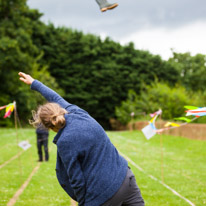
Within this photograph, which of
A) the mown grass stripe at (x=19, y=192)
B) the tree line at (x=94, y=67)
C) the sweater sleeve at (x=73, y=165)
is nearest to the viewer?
the sweater sleeve at (x=73, y=165)

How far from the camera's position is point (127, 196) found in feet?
8.80

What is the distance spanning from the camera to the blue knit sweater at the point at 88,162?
8.40 feet

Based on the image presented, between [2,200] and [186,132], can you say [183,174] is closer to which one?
[2,200]

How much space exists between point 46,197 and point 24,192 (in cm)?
69

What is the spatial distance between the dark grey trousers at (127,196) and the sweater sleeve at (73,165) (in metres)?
0.26

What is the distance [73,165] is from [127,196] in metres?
0.53

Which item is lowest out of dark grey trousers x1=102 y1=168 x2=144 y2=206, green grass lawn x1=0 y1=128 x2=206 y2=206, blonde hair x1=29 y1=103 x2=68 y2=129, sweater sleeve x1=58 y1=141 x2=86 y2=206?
green grass lawn x1=0 y1=128 x2=206 y2=206

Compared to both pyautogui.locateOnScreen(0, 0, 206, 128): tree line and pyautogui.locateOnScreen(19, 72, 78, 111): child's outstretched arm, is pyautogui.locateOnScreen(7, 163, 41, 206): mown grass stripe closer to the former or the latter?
pyautogui.locateOnScreen(19, 72, 78, 111): child's outstretched arm

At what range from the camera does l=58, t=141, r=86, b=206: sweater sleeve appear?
8.38 feet

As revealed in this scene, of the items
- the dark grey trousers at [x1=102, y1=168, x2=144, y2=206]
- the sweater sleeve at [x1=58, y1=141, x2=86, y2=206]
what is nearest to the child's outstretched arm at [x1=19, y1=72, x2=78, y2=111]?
the sweater sleeve at [x1=58, y1=141, x2=86, y2=206]

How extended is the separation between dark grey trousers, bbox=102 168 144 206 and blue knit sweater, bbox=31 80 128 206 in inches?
1.6

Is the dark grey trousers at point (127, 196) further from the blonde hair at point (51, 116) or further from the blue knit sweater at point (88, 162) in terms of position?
the blonde hair at point (51, 116)

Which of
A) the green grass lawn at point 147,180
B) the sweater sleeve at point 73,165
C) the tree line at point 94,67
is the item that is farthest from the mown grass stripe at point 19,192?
the tree line at point 94,67

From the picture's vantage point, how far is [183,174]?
9711 mm
